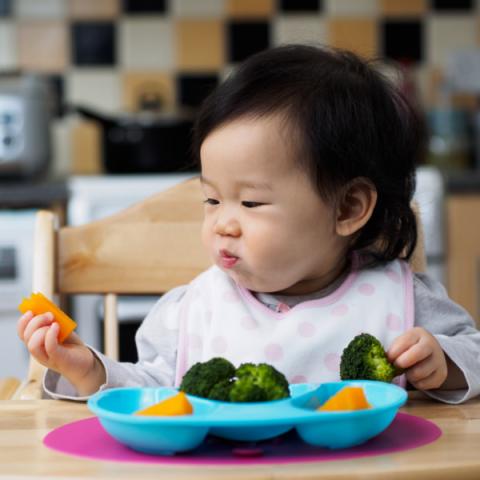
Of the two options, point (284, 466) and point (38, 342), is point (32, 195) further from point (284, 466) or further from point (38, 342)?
point (284, 466)

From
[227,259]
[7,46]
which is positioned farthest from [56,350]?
[7,46]

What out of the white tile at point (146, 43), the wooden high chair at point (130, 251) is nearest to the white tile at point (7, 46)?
the white tile at point (146, 43)

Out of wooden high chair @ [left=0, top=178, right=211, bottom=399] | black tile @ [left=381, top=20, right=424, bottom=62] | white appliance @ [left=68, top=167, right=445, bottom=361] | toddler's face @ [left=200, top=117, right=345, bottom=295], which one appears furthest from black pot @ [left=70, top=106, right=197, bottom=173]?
toddler's face @ [left=200, top=117, right=345, bottom=295]

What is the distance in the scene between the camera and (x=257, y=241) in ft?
3.39

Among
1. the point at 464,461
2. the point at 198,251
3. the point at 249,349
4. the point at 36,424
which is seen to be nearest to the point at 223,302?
the point at 249,349

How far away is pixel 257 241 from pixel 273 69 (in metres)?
0.19

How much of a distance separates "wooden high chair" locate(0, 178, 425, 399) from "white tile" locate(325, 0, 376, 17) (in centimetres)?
200

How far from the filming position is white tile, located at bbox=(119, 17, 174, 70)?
320 centimetres

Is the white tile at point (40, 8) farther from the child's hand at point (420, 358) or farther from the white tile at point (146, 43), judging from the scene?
the child's hand at point (420, 358)

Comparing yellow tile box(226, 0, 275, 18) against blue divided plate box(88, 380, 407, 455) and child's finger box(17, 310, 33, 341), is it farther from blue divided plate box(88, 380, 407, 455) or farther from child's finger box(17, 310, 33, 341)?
blue divided plate box(88, 380, 407, 455)

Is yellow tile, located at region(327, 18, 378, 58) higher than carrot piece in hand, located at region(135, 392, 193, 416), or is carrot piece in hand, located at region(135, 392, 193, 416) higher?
yellow tile, located at region(327, 18, 378, 58)

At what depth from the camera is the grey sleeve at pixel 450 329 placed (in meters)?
1.00

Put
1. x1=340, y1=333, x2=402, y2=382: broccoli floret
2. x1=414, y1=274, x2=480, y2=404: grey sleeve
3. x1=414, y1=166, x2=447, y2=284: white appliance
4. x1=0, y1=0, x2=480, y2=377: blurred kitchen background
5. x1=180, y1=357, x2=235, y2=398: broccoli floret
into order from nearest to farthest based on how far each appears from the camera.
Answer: x1=180, y1=357, x2=235, y2=398: broccoli floret → x1=340, y1=333, x2=402, y2=382: broccoli floret → x1=414, y1=274, x2=480, y2=404: grey sleeve → x1=414, y1=166, x2=447, y2=284: white appliance → x1=0, y1=0, x2=480, y2=377: blurred kitchen background

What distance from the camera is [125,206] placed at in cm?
258
